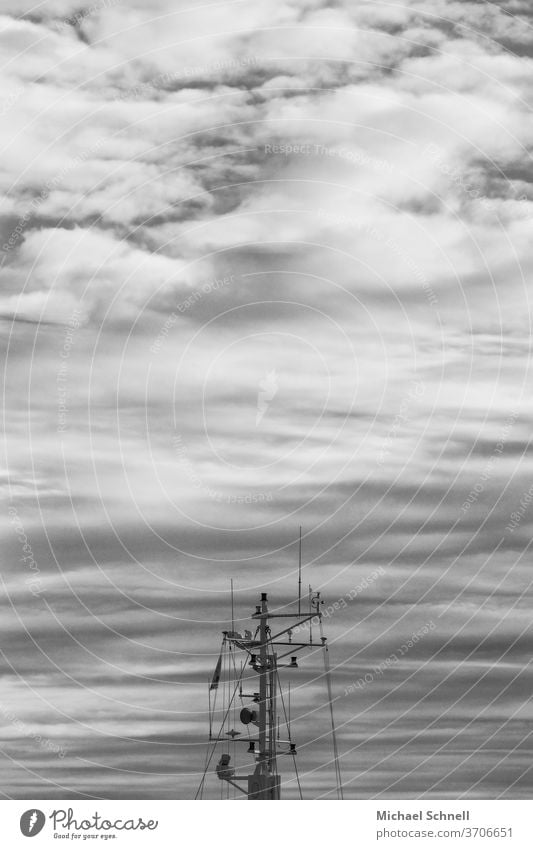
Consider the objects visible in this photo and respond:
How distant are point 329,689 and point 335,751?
Result: 4078 mm

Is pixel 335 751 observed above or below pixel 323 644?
below

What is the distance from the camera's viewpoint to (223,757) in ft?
221

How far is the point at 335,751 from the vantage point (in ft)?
195
